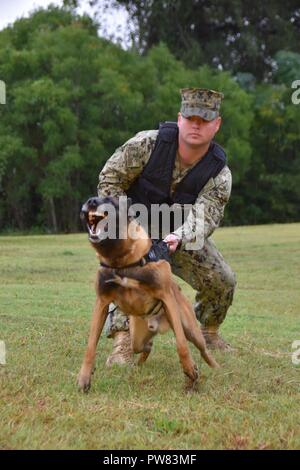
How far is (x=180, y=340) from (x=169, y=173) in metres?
1.72

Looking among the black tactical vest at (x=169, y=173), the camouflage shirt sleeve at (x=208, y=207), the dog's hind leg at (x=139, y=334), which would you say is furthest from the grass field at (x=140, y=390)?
the black tactical vest at (x=169, y=173)

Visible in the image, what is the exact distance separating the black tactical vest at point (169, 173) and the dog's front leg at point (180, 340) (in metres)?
1.45

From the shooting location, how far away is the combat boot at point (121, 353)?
5848 millimetres

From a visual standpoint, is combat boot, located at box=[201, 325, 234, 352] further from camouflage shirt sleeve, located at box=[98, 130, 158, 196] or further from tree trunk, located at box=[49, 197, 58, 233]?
tree trunk, located at box=[49, 197, 58, 233]

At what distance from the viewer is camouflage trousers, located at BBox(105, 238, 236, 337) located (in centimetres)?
660

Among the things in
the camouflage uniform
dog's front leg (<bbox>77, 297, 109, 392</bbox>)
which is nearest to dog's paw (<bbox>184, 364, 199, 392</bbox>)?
dog's front leg (<bbox>77, 297, 109, 392</bbox>)

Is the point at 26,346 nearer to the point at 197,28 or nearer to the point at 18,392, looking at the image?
the point at 18,392

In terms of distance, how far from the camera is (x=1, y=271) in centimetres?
1357

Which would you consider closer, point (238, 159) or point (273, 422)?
point (273, 422)

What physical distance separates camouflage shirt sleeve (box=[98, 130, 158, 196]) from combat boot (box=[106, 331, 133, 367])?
1144 millimetres

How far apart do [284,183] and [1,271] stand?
2253 centimetres

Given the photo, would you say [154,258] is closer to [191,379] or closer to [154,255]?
[154,255]

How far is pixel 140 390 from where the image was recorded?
492 centimetres

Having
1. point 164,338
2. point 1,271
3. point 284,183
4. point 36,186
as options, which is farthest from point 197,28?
point 164,338
